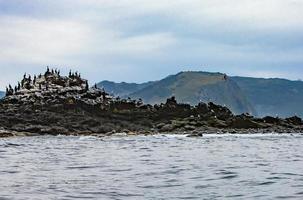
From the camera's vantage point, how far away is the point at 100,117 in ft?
443

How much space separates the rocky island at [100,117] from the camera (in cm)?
12619

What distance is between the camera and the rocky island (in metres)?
126

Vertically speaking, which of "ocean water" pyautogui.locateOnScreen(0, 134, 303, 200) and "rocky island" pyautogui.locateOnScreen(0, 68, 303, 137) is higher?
"rocky island" pyautogui.locateOnScreen(0, 68, 303, 137)

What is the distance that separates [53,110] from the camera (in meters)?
135

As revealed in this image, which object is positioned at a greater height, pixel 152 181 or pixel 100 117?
pixel 100 117

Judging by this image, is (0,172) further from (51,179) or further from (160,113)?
(160,113)

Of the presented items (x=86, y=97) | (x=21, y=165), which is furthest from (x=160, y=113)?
Result: (x=21, y=165)

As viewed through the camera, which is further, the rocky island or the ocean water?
the rocky island

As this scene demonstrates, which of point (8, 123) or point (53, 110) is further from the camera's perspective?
point (53, 110)

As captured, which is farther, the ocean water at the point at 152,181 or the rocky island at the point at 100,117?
the rocky island at the point at 100,117

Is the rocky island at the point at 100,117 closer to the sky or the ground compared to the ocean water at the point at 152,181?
closer to the sky

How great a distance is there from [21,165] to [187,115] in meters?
105

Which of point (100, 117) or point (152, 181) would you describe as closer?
point (152, 181)

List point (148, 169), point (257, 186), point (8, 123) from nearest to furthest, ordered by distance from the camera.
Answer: point (257, 186) → point (148, 169) → point (8, 123)
